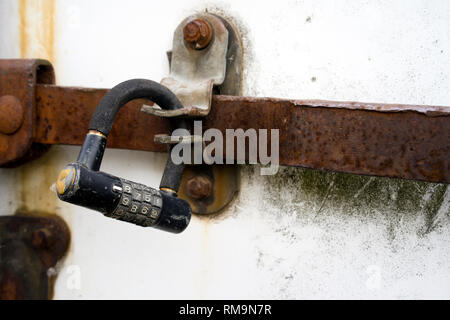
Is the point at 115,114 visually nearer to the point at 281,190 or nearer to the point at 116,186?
the point at 116,186

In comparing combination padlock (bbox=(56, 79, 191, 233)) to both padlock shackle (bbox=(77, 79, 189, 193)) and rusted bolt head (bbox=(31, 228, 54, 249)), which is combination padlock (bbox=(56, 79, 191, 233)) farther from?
rusted bolt head (bbox=(31, 228, 54, 249))

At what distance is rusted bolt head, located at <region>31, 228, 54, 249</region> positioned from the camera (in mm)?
752

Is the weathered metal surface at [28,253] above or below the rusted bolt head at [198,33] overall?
below

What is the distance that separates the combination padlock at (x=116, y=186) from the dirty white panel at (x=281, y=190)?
170 millimetres

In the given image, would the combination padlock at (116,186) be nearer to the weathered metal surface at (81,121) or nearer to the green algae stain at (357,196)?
the weathered metal surface at (81,121)

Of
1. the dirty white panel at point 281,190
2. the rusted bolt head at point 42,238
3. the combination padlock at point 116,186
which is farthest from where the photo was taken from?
the rusted bolt head at point 42,238

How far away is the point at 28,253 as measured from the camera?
77 cm

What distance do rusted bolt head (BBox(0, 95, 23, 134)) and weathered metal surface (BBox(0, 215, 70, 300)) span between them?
0.18 meters

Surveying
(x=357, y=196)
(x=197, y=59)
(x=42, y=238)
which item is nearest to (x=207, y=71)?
(x=197, y=59)

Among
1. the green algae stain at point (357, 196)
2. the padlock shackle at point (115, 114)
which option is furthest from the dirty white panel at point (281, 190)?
the padlock shackle at point (115, 114)

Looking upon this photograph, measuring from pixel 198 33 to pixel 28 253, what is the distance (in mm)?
487

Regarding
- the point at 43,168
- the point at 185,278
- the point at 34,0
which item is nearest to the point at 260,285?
the point at 185,278

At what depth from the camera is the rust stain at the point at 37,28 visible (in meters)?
0.76

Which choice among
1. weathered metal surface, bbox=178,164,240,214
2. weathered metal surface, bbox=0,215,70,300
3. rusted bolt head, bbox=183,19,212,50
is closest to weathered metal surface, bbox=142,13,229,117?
rusted bolt head, bbox=183,19,212,50
